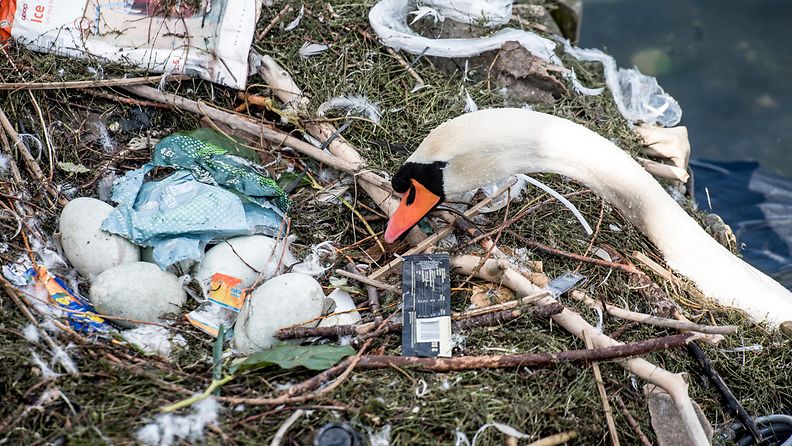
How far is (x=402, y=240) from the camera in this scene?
9.23 ft

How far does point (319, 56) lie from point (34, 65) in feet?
3.63

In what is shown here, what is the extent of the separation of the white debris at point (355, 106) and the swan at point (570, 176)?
1.98 feet

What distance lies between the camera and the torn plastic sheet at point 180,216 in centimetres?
255

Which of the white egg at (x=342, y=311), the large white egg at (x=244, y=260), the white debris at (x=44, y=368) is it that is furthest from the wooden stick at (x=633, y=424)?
the white debris at (x=44, y=368)

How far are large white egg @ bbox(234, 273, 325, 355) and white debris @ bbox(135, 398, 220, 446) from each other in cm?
34

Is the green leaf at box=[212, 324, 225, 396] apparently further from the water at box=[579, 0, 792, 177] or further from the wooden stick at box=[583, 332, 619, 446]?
the water at box=[579, 0, 792, 177]

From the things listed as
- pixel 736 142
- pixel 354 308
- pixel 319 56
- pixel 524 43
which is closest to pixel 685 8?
pixel 736 142

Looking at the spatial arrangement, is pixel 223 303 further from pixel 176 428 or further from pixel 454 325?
pixel 454 325

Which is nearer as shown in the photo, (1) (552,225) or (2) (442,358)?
(2) (442,358)

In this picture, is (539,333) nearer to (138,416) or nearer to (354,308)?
(354,308)

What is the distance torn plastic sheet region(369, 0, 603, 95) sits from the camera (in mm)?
3402

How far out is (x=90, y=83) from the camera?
3.00 m

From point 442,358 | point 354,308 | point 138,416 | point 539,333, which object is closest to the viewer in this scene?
point 138,416

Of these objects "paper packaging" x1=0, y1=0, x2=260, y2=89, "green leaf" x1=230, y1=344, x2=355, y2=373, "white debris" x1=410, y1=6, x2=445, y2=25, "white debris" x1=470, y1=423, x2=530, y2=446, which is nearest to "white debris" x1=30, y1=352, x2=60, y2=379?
"green leaf" x1=230, y1=344, x2=355, y2=373
